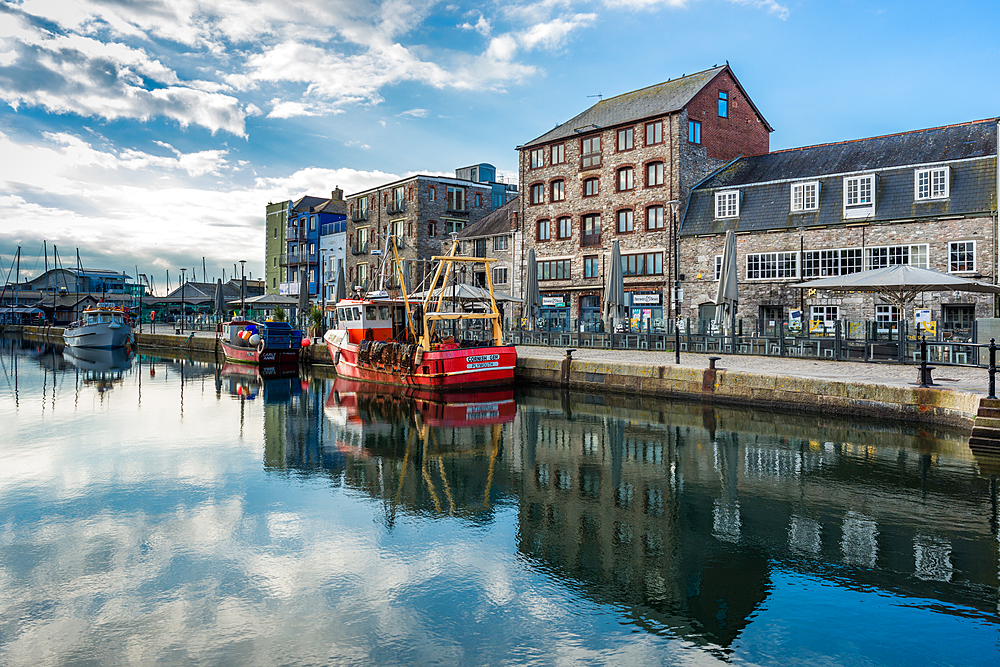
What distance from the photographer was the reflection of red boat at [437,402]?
16766 mm

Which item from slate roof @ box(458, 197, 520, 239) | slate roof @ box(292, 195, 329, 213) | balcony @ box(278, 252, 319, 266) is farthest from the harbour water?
slate roof @ box(292, 195, 329, 213)

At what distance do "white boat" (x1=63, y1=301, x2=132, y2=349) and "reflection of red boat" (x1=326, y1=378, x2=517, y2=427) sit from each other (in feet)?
94.0

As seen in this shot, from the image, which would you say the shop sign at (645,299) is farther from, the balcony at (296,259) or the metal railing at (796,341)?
the balcony at (296,259)

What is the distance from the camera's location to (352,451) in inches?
525

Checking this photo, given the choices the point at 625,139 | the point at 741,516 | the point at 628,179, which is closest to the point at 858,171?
the point at 628,179

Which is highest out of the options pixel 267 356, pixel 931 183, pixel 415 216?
pixel 415 216

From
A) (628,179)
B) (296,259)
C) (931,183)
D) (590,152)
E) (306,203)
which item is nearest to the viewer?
(931,183)

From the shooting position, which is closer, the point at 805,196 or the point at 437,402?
the point at 437,402

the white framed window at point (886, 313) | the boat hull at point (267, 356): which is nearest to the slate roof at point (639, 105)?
the white framed window at point (886, 313)

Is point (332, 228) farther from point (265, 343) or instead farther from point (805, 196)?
point (805, 196)

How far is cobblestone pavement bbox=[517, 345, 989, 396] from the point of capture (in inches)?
563

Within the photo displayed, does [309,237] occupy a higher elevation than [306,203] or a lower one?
lower

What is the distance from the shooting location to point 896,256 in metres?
27.6

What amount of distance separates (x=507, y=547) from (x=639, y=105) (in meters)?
33.6
